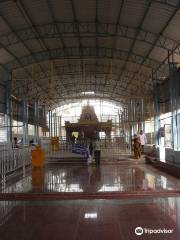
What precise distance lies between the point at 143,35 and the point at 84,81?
66.7 feet

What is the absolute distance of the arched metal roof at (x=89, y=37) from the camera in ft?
74.0

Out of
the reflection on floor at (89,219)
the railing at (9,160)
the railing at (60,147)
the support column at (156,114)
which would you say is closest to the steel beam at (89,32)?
the support column at (156,114)

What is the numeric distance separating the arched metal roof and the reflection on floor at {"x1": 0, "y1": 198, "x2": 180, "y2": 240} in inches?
570

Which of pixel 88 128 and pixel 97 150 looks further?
pixel 88 128

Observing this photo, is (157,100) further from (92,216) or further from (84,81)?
(92,216)

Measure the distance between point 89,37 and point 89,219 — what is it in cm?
2402

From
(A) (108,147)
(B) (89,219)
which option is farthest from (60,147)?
(B) (89,219)

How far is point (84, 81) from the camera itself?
153 ft

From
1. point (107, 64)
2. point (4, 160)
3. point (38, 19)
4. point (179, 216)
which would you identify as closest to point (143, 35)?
point (38, 19)

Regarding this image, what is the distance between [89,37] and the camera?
29797 millimetres

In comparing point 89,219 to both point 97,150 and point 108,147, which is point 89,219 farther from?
point 108,147

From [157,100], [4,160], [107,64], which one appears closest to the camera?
[4,160]

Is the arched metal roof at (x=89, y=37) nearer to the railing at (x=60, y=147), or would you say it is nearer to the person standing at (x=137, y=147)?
the railing at (x=60, y=147)

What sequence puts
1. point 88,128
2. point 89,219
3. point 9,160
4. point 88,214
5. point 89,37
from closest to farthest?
point 89,219 < point 88,214 < point 9,160 < point 89,37 < point 88,128
